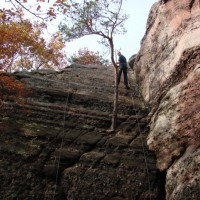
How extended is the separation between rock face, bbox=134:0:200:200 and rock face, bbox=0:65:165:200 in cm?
72

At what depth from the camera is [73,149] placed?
11.8 metres

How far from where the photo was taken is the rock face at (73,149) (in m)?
10.2

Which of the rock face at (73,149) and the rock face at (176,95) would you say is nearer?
the rock face at (176,95)

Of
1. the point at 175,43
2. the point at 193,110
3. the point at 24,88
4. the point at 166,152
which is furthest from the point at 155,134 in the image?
the point at 24,88

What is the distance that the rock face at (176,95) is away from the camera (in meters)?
9.89

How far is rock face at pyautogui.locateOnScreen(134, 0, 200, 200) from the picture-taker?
32.4ft

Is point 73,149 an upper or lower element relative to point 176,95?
lower

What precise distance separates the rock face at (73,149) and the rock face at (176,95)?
72 cm

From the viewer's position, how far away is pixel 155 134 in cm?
1228

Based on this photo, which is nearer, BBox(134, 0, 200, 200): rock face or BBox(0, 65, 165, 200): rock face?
BBox(134, 0, 200, 200): rock face

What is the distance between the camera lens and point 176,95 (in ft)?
39.4

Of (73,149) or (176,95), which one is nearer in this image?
(73,149)

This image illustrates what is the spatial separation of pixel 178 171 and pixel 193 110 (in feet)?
6.98

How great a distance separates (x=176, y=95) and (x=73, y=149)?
14.1 ft
